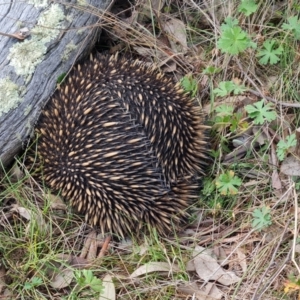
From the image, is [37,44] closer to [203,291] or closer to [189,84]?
[189,84]

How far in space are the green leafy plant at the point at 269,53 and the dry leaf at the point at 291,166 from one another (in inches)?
20.7

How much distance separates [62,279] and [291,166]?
4.08 ft

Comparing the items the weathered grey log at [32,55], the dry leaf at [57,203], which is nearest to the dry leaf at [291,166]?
the dry leaf at [57,203]

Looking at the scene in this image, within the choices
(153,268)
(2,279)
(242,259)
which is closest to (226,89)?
(242,259)

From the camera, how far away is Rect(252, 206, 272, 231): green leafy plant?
9.16 feet

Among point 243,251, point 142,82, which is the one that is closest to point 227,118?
point 142,82

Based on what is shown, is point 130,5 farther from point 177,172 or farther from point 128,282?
point 128,282

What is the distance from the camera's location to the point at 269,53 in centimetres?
317

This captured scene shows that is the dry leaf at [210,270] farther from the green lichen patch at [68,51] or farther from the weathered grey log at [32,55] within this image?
the green lichen patch at [68,51]

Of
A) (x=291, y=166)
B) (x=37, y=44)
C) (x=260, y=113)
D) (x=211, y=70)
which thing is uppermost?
(x=37, y=44)

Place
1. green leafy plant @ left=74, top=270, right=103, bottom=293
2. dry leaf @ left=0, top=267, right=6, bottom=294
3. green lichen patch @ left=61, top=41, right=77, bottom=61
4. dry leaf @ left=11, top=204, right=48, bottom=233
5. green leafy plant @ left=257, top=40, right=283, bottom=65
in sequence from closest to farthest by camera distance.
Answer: green leafy plant @ left=74, top=270, right=103, bottom=293, dry leaf @ left=0, top=267, right=6, bottom=294, dry leaf @ left=11, top=204, right=48, bottom=233, green leafy plant @ left=257, top=40, right=283, bottom=65, green lichen patch @ left=61, top=41, right=77, bottom=61

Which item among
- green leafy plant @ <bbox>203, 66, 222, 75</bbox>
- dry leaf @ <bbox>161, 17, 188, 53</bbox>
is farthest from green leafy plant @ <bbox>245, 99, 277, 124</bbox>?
dry leaf @ <bbox>161, 17, 188, 53</bbox>

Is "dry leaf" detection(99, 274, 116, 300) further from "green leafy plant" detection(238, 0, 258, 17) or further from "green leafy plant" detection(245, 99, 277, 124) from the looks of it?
"green leafy plant" detection(238, 0, 258, 17)

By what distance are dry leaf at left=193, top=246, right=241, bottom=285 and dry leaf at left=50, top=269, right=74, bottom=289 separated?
0.61 m
